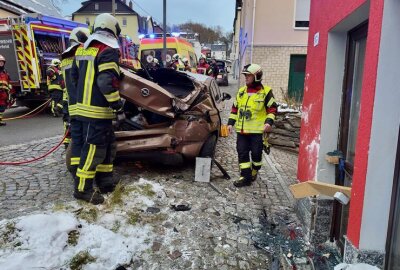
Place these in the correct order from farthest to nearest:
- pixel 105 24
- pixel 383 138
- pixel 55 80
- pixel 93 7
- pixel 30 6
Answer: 1. pixel 93 7
2. pixel 30 6
3. pixel 55 80
4. pixel 105 24
5. pixel 383 138

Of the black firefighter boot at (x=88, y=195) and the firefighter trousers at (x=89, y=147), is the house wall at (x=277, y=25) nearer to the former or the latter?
the firefighter trousers at (x=89, y=147)

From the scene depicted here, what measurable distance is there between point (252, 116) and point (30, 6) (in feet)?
69.6

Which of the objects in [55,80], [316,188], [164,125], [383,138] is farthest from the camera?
[55,80]

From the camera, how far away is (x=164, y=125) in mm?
4980

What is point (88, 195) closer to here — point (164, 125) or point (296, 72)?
point (164, 125)

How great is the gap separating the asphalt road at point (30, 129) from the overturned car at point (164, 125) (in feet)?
10.7

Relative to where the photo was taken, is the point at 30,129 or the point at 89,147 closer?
the point at 89,147

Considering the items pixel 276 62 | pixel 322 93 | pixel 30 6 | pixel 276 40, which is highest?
pixel 30 6

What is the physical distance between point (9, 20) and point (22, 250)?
368 inches

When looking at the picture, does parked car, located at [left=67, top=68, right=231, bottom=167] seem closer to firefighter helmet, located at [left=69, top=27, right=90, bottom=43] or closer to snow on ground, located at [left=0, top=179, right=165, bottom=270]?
firefighter helmet, located at [left=69, top=27, right=90, bottom=43]

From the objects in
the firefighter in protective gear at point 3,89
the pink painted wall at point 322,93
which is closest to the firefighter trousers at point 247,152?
the pink painted wall at point 322,93

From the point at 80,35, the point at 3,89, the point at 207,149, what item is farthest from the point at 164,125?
the point at 3,89

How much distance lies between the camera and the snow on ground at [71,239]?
2.67 m

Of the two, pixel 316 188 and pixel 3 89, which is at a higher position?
pixel 3 89
